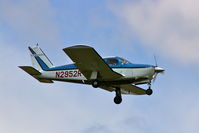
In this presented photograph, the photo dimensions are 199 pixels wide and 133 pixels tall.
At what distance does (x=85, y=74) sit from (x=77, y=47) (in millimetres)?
3180

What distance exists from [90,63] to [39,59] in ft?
22.0

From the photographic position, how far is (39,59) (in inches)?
1586

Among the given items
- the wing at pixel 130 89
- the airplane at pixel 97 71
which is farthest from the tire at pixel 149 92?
the wing at pixel 130 89

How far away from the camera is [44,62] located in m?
39.9

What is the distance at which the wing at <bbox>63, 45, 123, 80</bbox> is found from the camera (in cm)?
3319

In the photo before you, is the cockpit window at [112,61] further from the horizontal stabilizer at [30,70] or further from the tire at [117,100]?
the horizontal stabilizer at [30,70]

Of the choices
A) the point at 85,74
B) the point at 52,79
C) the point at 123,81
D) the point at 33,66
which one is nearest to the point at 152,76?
the point at 123,81

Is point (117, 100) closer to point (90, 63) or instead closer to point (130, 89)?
point (130, 89)

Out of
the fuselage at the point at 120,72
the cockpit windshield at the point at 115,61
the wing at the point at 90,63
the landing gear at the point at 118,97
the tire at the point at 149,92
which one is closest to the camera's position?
the wing at the point at 90,63

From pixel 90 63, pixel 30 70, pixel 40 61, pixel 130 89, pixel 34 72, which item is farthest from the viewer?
pixel 130 89

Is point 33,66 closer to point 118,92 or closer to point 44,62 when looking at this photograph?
point 44,62

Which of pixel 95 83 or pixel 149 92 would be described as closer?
pixel 95 83

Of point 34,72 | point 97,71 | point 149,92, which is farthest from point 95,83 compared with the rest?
point 34,72

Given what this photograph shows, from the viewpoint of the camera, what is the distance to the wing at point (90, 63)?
3319 cm
